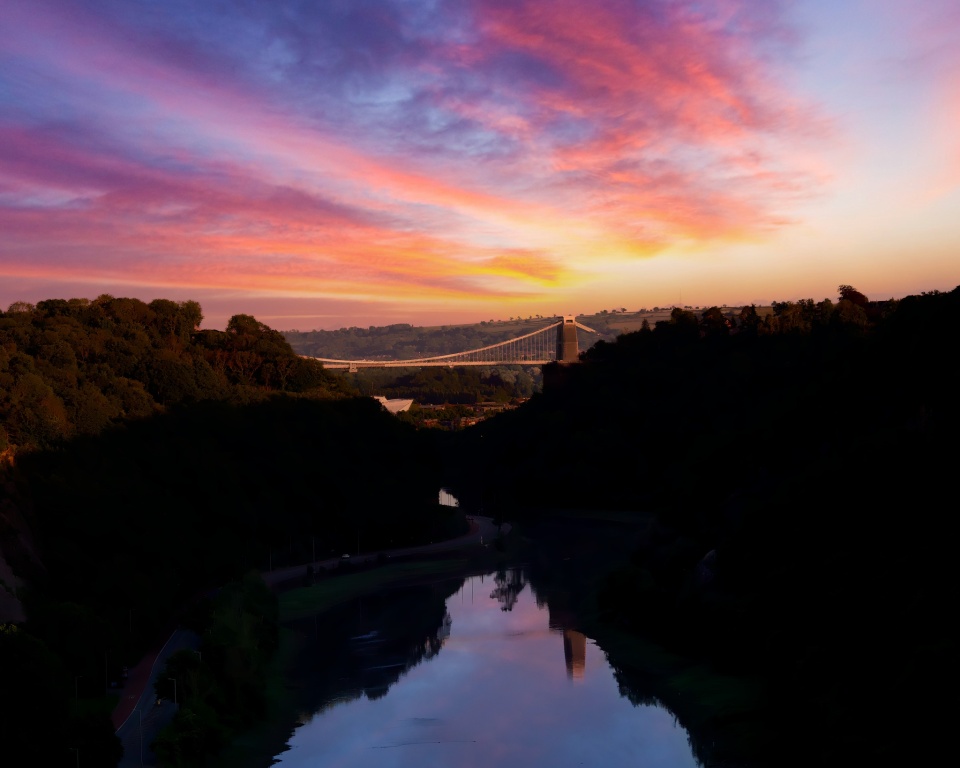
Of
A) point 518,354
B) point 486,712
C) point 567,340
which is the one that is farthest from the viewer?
point 518,354

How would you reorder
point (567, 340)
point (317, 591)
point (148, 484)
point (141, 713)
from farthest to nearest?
point (567, 340) → point (317, 591) → point (148, 484) → point (141, 713)

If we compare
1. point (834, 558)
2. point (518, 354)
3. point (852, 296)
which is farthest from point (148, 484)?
point (518, 354)

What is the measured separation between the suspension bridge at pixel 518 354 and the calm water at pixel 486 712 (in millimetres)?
86587

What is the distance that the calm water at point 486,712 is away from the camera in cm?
2486

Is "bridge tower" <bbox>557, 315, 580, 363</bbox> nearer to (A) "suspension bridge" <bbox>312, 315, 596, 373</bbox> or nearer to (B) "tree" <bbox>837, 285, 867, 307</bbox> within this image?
(A) "suspension bridge" <bbox>312, 315, 596, 373</bbox>

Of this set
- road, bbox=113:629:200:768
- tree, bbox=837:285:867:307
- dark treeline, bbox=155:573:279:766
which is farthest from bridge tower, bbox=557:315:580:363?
road, bbox=113:629:200:768

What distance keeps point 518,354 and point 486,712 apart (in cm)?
14814

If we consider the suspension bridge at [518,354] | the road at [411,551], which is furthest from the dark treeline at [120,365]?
the suspension bridge at [518,354]

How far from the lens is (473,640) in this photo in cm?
3694

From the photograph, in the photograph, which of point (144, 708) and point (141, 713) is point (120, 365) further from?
point (141, 713)

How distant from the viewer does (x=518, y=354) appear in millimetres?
175375

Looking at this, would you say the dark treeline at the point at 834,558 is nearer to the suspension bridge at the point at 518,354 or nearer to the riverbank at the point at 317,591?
the riverbank at the point at 317,591

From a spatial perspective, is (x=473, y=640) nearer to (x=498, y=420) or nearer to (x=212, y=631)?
(x=212, y=631)

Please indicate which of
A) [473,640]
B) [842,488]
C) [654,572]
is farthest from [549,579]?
[842,488]
